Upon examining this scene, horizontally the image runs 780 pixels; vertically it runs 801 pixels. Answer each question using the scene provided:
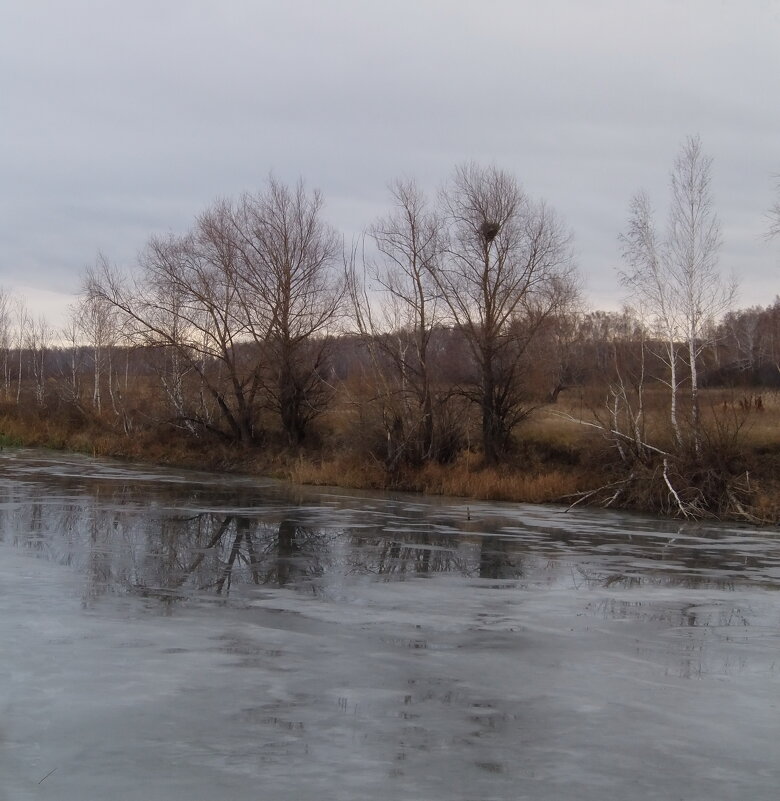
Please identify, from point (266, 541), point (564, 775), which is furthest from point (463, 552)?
point (564, 775)

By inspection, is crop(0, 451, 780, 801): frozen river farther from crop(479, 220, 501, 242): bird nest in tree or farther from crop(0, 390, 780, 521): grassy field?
crop(479, 220, 501, 242): bird nest in tree

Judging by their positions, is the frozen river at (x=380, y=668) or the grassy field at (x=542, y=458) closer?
the frozen river at (x=380, y=668)

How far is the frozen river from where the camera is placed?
19.0 feet

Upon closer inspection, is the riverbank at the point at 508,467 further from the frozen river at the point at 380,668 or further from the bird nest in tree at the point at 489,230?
the frozen river at the point at 380,668

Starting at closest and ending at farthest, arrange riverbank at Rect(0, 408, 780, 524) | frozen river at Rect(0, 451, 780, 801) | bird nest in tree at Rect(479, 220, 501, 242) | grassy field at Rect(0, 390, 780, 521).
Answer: frozen river at Rect(0, 451, 780, 801) < riverbank at Rect(0, 408, 780, 524) < grassy field at Rect(0, 390, 780, 521) < bird nest in tree at Rect(479, 220, 501, 242)

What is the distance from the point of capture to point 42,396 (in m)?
48.4

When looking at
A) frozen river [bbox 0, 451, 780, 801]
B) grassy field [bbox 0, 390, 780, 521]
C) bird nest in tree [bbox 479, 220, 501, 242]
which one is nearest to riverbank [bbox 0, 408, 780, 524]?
grassy field [bbox 0, 390, 780, 521]

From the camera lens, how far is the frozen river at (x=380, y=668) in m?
5.78

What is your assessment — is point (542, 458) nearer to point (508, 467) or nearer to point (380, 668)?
point (508, 467)

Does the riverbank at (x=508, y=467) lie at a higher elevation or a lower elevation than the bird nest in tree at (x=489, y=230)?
lower

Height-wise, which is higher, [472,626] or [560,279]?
[560,279]

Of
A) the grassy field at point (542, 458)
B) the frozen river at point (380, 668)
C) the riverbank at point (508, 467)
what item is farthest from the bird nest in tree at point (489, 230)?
the frozen river at point (380, 668)

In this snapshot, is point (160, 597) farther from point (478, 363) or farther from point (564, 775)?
point (478, 363)

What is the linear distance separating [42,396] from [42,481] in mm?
24007
